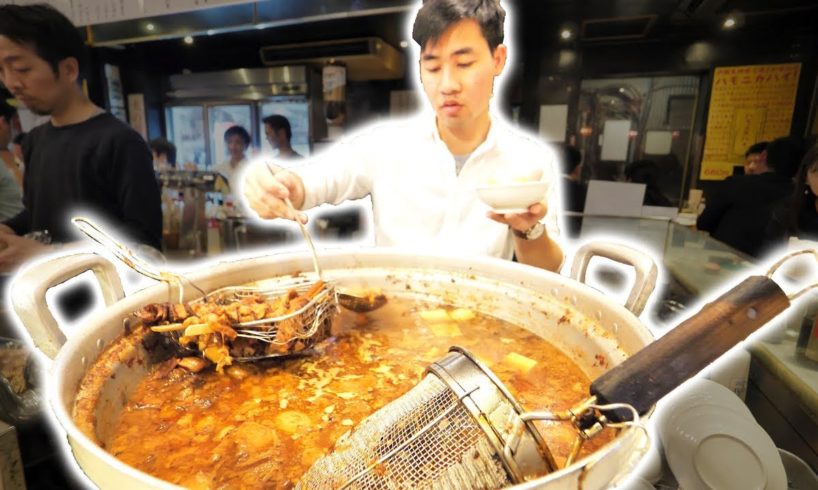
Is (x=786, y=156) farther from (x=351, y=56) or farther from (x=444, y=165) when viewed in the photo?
(x=351, y=56)

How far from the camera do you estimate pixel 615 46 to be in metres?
5.08

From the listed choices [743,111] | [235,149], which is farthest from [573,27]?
[235,149]

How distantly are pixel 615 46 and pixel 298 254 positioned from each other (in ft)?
17.5

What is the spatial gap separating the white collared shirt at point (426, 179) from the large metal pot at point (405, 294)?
0.30 m

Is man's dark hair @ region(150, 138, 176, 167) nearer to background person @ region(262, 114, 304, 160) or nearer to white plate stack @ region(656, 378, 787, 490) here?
background person @ region(262, 114, 304, 160)

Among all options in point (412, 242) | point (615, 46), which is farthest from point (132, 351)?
point (615, 46)

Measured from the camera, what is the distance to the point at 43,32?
179 centimetres

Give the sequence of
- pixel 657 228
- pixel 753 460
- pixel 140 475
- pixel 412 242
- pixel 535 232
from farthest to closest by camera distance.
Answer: pixel 657 228, pixel 412 242, pixel 535 232, pixel 753 460, pixel 140 475

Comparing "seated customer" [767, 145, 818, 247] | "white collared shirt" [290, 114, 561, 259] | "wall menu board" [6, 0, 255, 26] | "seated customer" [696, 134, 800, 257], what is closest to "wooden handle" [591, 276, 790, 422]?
"white collared shirt" [290, 114, 561, 259]

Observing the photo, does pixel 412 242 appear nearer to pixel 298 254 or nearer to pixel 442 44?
pixel 298 254

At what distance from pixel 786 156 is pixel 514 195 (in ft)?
11.7

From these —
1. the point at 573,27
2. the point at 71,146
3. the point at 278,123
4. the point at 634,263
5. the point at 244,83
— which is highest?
the point at 573,27

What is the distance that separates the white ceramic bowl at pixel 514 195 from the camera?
98 cm

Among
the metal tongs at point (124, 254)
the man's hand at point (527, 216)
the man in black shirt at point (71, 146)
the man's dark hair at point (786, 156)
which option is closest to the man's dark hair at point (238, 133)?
the man in black shirt at point (71, 146)
